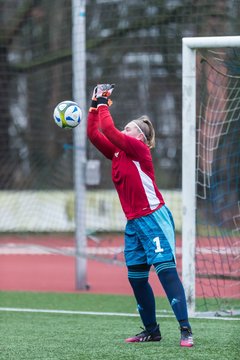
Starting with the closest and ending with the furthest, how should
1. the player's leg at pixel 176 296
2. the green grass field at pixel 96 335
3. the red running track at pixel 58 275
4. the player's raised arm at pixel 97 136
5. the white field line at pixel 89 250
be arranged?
1. the green grass field at pixel 96 335
2. the player's leg at pixel 176 296
3. the player's raised arm at pixel 97 136
4. the white field line at pixel 89 250
5. the red running track at pixel 58 275

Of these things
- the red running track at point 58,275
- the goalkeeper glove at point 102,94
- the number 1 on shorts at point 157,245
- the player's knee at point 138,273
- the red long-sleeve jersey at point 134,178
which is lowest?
the red running track at point 58,275

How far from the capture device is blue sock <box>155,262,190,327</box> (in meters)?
6.68


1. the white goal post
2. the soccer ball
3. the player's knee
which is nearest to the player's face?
the soccer ball

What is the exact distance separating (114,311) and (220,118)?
2804 mm

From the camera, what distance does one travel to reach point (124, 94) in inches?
537

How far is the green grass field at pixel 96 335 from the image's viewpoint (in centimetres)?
636

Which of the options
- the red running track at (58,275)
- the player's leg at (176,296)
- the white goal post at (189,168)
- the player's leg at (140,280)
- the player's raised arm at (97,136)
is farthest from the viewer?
the red running track at (58,275)

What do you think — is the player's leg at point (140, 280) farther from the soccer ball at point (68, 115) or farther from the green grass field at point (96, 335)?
the soccer ball at point (68, 115)

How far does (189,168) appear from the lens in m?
8.64

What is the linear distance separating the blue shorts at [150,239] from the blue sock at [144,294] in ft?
0.31

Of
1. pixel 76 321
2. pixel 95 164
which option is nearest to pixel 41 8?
pixel 95 164

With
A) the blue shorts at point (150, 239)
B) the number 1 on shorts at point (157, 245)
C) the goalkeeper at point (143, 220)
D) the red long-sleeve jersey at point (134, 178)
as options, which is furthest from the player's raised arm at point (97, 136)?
the number 1 on shorts at point (157, 245)

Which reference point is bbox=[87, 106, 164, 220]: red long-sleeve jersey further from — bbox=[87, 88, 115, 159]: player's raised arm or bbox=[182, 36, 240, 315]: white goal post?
bbox=[182, 36, 240, 315]: white goal post

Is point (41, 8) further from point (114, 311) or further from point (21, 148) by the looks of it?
point (114, 311)
